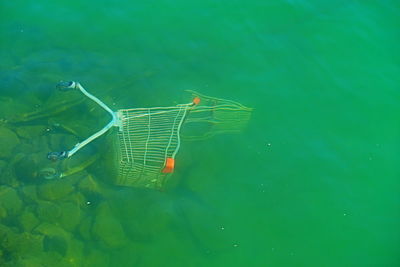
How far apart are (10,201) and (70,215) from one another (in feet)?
1.28

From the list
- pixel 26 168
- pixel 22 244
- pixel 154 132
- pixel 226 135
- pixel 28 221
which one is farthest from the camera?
pixel 226 135

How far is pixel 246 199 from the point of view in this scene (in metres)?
3.12

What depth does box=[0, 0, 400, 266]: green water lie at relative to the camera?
2.88 meters

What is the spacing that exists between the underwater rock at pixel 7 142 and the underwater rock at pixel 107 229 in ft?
2.48

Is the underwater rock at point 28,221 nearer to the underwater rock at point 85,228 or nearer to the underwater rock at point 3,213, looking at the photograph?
the underwater rock at point 3,213

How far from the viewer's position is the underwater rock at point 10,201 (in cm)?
282

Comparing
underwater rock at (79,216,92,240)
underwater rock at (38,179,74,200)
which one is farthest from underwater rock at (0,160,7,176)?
underwater rock at (79,216,92,240)

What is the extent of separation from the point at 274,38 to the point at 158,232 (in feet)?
6.91

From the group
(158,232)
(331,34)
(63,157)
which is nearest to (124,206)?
(158,232)

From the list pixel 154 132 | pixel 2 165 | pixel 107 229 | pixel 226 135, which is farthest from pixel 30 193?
pixel 226 135

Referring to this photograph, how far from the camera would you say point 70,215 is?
9.44 ft

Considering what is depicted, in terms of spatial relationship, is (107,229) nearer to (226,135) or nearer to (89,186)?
(89,186)

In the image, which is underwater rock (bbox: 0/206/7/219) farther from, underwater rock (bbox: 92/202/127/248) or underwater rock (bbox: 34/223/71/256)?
underwater rock (bbox: 92/202/127/248)

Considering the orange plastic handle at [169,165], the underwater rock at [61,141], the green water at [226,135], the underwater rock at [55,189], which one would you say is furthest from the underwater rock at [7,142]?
the orange plastic handle at [169,165]
